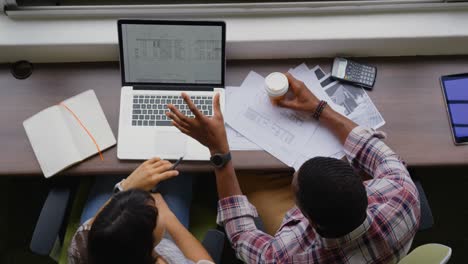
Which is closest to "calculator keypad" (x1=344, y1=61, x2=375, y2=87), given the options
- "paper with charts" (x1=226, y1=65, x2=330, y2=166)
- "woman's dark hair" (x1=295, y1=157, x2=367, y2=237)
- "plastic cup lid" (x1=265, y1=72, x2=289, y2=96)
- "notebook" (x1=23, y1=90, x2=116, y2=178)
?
"paper with charts" (x1=226, y1=65, x2=330, y2=166)

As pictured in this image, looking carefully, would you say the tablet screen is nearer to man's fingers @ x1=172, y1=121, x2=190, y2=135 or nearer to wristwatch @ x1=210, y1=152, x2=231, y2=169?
wristwatch @ x1=210, y1=152, x2=231, y2=169

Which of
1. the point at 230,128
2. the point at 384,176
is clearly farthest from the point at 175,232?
the point at 384,176

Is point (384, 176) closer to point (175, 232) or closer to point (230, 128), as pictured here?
point (230, 128)

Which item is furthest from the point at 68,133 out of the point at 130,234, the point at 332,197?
the point at 332,197

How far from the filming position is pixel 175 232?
1.52 meters

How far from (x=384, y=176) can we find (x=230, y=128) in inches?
18.7

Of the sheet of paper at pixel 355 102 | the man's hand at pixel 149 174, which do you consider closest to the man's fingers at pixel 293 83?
the sheet of paper at pixel 355 102

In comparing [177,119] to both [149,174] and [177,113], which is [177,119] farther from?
[149,174]

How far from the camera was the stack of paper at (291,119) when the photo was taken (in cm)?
156

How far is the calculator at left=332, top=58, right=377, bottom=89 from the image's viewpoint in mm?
1641

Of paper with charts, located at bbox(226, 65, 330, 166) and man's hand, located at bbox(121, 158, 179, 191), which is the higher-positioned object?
paper with charts, located at bbox(226, 65, 330, 166)

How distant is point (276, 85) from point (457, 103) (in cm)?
58

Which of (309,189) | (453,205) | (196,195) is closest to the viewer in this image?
(309,189)

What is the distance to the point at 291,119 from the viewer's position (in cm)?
160
